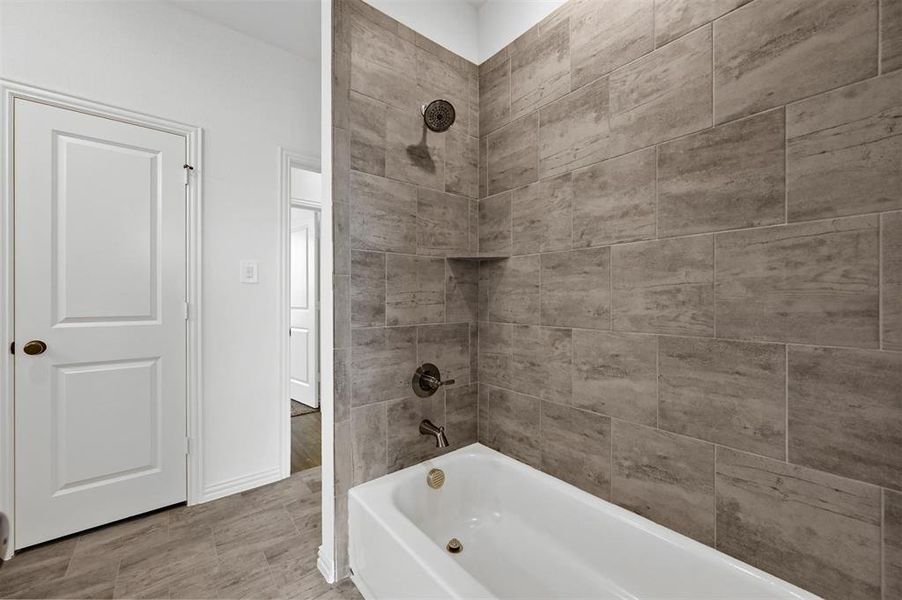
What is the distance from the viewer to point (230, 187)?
2.34 metres

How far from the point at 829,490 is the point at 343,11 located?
2325mm

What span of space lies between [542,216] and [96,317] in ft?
7.40

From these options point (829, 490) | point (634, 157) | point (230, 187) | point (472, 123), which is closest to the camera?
point (829, 490)

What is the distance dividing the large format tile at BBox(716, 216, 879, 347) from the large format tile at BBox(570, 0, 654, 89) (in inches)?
31.1

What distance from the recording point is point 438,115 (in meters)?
1.71

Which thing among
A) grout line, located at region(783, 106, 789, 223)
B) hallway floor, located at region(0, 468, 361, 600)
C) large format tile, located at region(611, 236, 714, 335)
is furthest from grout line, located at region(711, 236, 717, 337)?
hallway floor, located at region(0, 468, 361, 600)

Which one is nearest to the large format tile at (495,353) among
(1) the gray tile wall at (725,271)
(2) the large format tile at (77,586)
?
(1) the gray tile wall at (725,271)

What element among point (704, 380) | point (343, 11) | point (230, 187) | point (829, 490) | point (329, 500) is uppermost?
point (343, 11)

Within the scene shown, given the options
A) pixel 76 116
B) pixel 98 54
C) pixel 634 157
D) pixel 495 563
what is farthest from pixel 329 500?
pixel 98 54

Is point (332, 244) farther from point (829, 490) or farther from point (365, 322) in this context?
point (829, 490)

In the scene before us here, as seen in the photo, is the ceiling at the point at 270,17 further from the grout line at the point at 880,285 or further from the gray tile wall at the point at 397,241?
the grout line at the point at 880,285

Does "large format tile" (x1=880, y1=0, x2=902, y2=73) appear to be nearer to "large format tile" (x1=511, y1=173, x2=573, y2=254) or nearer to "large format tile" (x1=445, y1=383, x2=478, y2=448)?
"large format tile" (x1=511, y1=173, x2=573, y2=254)

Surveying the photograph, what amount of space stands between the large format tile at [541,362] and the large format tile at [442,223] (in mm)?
526

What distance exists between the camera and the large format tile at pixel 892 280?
945 millimetres
